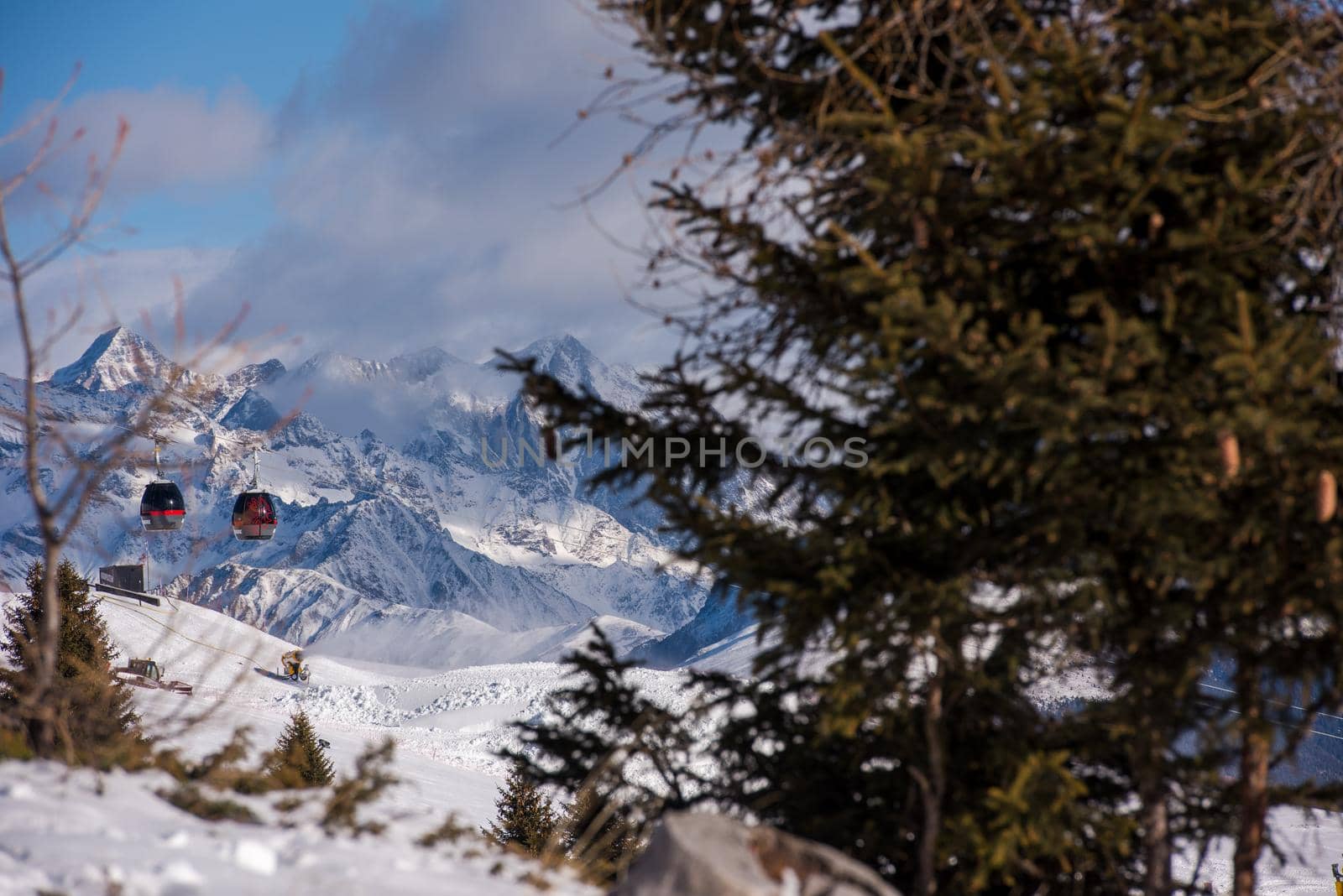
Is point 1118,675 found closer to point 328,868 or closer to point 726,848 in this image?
point 726,848

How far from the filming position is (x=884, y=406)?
5.10m

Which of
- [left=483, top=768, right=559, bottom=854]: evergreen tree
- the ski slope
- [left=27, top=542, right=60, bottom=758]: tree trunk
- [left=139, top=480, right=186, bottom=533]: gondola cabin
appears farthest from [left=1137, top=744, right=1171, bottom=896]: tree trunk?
[left=139, top=480, right=186, bottom=533]: gondola cabin

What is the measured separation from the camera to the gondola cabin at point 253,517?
29125 millimetres

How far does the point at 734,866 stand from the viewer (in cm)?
412

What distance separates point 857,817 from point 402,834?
8.47ft

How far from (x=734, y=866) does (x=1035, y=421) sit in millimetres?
2434

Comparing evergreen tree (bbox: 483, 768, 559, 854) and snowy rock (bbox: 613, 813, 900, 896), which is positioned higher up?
snowy rock (bbox: 613, 813, 900, 896)

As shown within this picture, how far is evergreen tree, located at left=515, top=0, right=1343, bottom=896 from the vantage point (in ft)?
16.0

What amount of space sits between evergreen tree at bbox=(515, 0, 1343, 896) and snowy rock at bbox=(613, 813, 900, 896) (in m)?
0.81

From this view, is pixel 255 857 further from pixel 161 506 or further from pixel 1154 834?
pixel 161 506

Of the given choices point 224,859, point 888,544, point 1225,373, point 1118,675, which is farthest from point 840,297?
point 224,859

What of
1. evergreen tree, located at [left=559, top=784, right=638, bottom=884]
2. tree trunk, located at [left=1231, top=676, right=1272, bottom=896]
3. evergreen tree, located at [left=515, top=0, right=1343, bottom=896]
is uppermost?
evergreen tree, located at [left=515, top=0, right=1343, bottom=896]

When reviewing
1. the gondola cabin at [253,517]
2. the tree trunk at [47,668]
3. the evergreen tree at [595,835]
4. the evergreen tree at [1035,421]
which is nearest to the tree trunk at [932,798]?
the evergreen tree at [1035,421]

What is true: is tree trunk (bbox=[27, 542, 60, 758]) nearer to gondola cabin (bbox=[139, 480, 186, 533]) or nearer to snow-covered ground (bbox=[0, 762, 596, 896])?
snow-covered ground (bbox=[0, 762, 596, 896])
